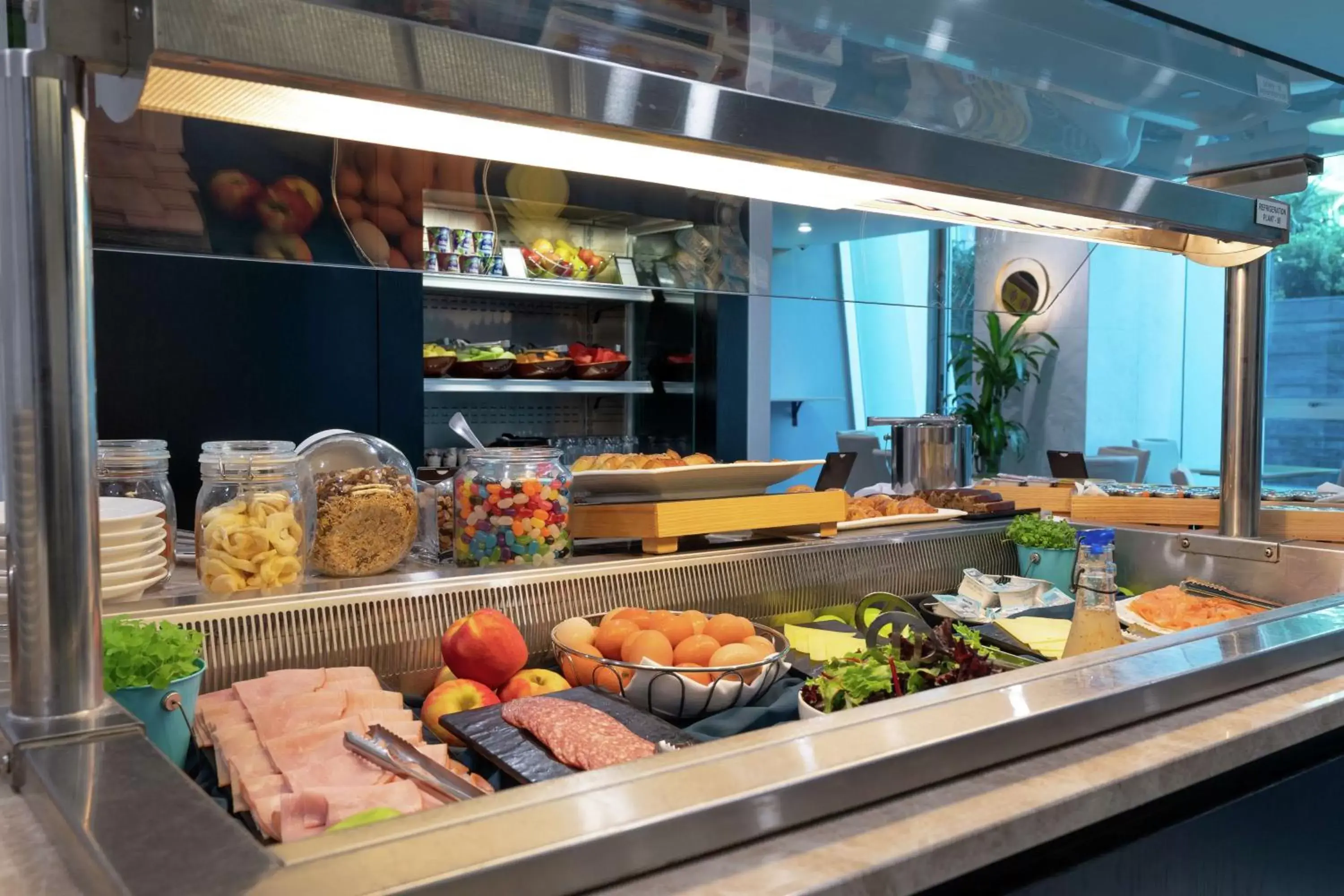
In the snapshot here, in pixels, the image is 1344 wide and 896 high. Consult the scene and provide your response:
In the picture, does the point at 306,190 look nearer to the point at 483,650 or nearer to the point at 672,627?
the point at 483,650

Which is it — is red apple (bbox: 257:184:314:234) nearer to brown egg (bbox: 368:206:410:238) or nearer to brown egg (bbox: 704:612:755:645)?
brown egg (bbox: 368:206:410:238)

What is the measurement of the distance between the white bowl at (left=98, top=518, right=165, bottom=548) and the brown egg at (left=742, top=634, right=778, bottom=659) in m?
0.76

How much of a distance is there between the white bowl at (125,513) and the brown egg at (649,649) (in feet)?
1.99

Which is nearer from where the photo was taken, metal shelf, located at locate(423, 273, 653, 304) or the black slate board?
the black slate board

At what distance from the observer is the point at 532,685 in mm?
1330

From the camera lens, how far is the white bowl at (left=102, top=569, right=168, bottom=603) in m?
1.25

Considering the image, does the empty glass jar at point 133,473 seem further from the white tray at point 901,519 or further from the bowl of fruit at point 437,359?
the bowl of fruit at point 437,359

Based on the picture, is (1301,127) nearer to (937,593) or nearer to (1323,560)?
(1323,560)

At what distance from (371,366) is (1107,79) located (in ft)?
10.4

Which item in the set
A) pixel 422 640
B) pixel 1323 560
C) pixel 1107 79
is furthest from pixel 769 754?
pixel 1107 79

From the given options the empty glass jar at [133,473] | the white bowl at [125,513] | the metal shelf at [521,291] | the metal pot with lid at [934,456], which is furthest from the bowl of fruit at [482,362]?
the white bowl at [125,513]

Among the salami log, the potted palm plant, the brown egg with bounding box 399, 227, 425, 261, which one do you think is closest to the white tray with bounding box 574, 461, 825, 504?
the brown egg with bounding box 399, 227, 425, 261

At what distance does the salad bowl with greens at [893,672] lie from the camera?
1.20m

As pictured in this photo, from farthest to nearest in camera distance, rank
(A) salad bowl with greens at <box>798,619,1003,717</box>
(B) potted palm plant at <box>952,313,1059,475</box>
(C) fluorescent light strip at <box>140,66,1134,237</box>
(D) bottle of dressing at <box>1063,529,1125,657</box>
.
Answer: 1. (B) potted palm plant at <box>952,313,1059,475</box>
2. (D) bottle of dressing at <box>1063,529,1125,657</box>
3. (A) salad bowl with greens at <box>798,619,1003,717</box>
4. (C) fluorescent light strip at <box>140,66,1134,237</box>
